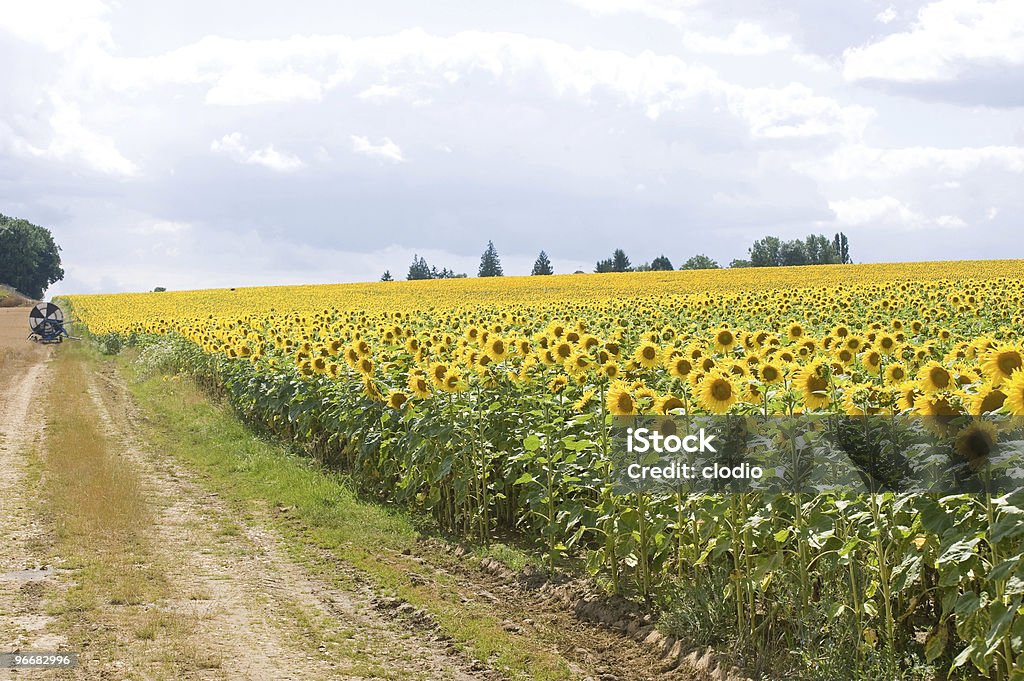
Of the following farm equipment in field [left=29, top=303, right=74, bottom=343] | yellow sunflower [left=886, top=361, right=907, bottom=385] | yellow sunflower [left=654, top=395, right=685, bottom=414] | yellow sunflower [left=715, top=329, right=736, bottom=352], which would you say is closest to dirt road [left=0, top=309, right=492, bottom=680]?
yellow sunflower [left=654, top=395, right=685, bottom=414]

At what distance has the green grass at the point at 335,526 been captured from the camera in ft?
24.7

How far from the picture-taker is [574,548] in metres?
9.44

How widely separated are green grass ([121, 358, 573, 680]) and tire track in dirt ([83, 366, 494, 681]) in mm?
263

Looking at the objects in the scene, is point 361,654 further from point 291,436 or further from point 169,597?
point 291,436

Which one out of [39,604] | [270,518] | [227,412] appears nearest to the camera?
[39,604]

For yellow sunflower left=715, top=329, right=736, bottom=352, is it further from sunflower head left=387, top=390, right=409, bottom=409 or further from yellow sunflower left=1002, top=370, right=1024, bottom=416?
yellow sunflower left=1002, top=370, right=1024, bottom=416

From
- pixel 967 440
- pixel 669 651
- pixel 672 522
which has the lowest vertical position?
pixel 669 651

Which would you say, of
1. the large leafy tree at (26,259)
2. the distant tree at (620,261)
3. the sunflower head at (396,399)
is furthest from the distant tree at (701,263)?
the sunflower head at (396,399)

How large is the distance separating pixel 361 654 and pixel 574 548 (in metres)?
2.71

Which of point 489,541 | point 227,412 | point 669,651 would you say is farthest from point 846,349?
point 227,412

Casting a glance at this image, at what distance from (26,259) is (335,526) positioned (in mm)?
125617

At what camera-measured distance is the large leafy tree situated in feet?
401

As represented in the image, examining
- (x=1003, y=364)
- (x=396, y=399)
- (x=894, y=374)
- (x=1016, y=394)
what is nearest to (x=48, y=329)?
(x=396, y=399)

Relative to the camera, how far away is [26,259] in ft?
404
